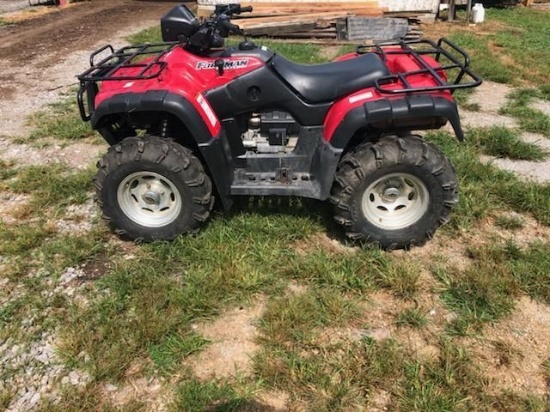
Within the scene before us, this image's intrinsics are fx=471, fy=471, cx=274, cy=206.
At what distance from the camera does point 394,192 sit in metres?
3.29

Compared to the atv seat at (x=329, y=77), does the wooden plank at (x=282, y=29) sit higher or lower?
lower

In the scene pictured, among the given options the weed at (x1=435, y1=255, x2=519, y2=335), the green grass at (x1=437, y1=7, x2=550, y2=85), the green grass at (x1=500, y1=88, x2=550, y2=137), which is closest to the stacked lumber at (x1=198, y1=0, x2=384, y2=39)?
the green grass at (x1=437, y1=7, x2=550, y2=85)

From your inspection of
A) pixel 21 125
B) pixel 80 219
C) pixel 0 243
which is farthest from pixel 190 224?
pixel 21 125

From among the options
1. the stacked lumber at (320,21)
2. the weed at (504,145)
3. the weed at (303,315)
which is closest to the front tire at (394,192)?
the weed at (303,315)

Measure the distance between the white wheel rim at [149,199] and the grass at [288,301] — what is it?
0.20 m

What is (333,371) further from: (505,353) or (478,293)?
(478,293)

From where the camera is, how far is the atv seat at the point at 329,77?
10.4 feet

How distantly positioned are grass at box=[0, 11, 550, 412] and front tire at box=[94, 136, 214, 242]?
0.15 metres

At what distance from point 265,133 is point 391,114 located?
930 millimetres

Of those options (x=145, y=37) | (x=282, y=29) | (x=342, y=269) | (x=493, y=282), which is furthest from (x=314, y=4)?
(x=493, y=282)

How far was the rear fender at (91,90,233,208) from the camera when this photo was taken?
301 centimetres

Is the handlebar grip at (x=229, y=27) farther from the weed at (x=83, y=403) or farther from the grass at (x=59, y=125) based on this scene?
the grass at (x=59, y=125)

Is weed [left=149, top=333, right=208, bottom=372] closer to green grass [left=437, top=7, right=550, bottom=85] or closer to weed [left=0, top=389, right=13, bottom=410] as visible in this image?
weed [left=0, top=389, right=13, bottom=410]

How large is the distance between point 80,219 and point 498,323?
316cm
